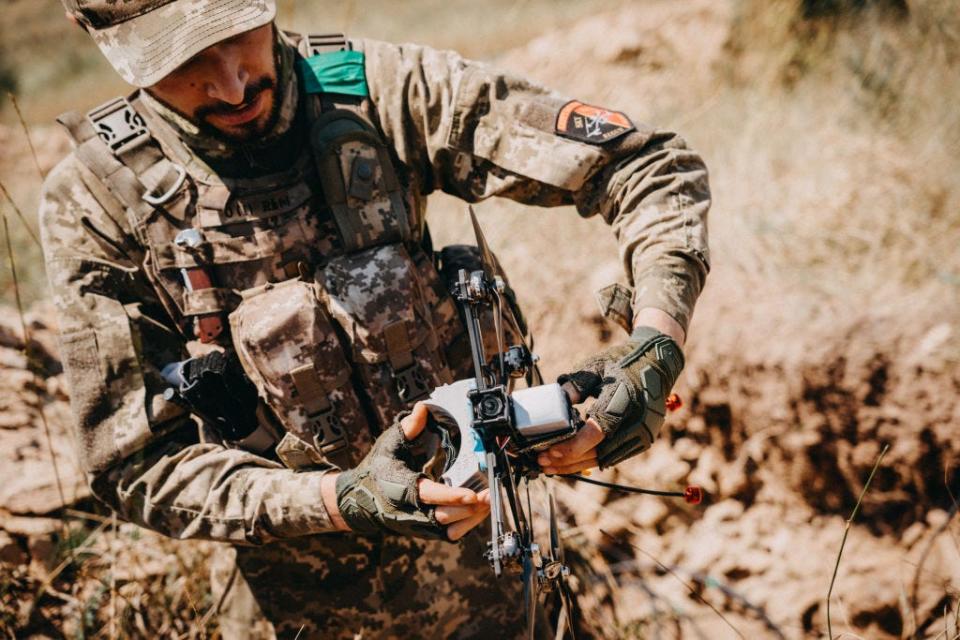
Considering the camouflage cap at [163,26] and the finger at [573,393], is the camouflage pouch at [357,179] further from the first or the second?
the finger at [573,393]

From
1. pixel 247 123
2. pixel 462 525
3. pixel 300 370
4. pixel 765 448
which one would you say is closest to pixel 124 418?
pixel 300 370

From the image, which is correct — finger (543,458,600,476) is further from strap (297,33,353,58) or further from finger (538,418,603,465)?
strap (297,33,353,58)

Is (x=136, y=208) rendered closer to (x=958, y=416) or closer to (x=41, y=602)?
(x=41, y=602)

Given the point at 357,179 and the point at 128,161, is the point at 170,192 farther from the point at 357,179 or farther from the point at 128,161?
the point at 357,179

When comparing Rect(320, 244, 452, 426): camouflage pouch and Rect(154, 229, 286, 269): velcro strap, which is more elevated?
Rect(154, 229, 286, 269): velcro strap

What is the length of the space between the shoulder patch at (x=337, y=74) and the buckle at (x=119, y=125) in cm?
48

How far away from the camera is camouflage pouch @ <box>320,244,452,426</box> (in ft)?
6.38

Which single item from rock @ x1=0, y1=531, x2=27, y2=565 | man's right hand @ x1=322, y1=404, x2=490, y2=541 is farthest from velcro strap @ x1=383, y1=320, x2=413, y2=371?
rock @ x1=0, y1=531, x2=27, y2=565

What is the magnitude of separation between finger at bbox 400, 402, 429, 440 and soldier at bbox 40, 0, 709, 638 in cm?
4

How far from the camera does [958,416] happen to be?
2689 millimetres

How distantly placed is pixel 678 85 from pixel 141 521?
5.14 m

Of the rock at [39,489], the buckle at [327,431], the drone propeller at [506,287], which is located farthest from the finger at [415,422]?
the rock at [39,489]

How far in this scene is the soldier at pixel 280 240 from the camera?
5.88ft

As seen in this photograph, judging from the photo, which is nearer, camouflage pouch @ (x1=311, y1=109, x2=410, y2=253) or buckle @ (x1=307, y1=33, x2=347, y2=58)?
camouflage pouch @ (x1=311, y1=109, x2=410, y2=253)
